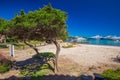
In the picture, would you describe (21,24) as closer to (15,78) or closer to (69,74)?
(15,78)

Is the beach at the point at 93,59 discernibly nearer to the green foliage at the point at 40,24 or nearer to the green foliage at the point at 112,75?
the green foliage at the point at 112,75

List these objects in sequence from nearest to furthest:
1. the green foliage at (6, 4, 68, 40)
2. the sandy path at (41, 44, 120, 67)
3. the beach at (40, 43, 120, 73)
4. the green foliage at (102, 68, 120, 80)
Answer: the green foliage at (102, 68, 120, 80), the green foliage at (6, 4, 68, 40), the beach at (40, 43, 120, 73), the sandy path at (41, 44, 120, 67)

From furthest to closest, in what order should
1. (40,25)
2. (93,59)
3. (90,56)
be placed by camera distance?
1. (90,56)
2. (93,59)
3. (40,25)

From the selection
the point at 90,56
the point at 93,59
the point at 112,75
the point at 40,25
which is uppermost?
the point at 40,25

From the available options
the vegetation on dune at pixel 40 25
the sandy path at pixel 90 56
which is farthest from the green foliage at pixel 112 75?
the vegetation on dune at pixel 40 25

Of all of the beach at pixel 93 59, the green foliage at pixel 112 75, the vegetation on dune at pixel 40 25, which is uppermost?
the vegetation on dune at pixel 40 25

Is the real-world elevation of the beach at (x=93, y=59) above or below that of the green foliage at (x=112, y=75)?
above

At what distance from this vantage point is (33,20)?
1423cm

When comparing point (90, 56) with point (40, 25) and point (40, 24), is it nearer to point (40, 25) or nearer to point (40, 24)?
point (40, 25)

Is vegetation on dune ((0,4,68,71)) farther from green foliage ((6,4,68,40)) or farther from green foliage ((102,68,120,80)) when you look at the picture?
green foliage ((102,68,120,80))

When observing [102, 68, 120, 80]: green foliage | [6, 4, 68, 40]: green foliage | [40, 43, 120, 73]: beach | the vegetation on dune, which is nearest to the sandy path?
[40, 43, 120, 73]: beach

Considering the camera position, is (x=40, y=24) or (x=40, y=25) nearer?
(x=40, y=24)

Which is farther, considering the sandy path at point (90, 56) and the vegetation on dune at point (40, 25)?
the sandy path at point (90, 56)

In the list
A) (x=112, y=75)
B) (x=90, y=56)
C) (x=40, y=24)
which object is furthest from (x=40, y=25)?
(x=90, y=56)
